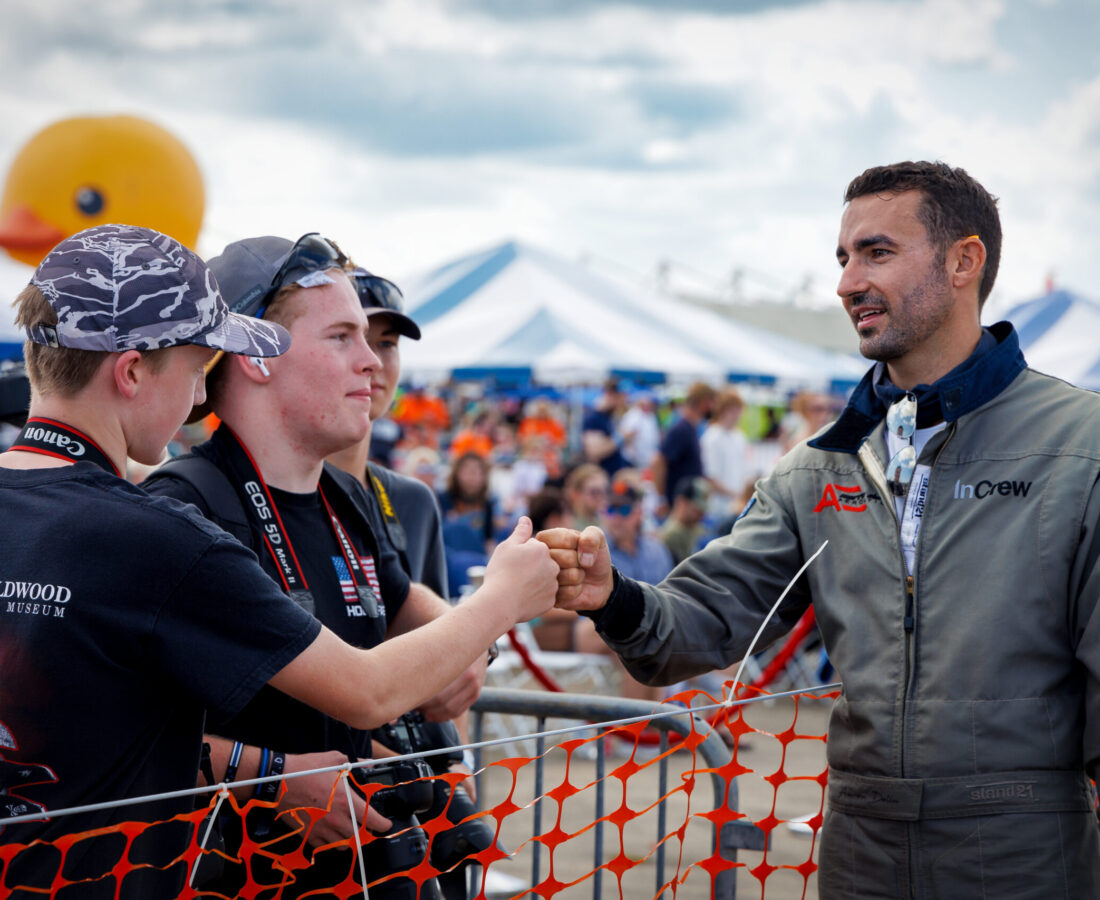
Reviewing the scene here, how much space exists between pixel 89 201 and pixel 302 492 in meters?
10.00

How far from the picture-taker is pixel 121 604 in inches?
63.6

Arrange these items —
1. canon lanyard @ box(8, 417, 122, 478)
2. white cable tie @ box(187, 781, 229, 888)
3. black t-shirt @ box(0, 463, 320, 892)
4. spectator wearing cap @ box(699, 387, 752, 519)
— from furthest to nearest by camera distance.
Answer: spectator wearing cap @ box(699, 387, 752, 519), white cable tie @ box(187, 781, 229, 888), canon lanyard @ box(8, 417, 122, 478), black t-shirt @ box(0, 463, 320, 892)

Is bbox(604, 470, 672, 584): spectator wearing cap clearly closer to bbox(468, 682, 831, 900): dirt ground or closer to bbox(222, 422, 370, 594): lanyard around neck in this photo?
bbox(468, 682, 831, 900): dirt ground

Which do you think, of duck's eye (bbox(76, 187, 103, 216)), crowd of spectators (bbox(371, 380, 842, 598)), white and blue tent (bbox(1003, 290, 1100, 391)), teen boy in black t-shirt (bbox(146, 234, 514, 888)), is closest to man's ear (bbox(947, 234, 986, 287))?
teen boy in black t-shirt (bbox(146, 234, 514, 888))

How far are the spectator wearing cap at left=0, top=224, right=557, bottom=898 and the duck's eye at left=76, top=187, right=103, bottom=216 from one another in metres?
10.2

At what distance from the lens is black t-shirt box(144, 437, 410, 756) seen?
2.14 meters

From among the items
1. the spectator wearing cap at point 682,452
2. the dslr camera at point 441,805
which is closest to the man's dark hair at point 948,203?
the dslr camera at point 441,805

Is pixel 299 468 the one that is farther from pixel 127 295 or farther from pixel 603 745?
pixel 603 745

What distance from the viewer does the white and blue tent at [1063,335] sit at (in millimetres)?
13039

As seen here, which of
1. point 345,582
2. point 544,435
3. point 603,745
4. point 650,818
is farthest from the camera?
point 544,435

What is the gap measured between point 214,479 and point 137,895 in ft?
2.62

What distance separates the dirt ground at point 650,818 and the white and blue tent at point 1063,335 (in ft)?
22.4

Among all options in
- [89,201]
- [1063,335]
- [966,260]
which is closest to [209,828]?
[966,260]

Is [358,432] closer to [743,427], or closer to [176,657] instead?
[176,657]
